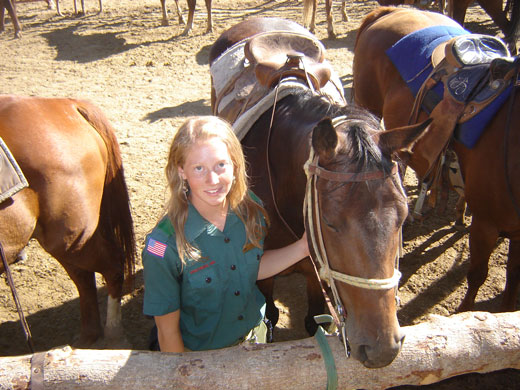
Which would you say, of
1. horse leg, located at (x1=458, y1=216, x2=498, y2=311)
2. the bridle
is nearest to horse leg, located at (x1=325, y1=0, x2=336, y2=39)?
horse leg, located at (x1=458, y1=216, x2=498, y2=311)

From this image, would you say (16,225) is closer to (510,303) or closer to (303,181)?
(303,181)

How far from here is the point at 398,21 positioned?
12.0ft

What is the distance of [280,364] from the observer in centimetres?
121

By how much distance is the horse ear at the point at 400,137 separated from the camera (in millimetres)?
1311

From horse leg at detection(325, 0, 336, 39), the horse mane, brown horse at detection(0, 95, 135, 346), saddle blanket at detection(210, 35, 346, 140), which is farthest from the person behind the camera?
horse leg at detection(325, 0, 336, 39)

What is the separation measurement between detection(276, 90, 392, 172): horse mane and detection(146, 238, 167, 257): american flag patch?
682 mm

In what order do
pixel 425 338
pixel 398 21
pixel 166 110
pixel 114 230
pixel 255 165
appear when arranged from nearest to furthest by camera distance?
pixel 425 338 < pixel 255 165 < pixel 114 230 < pixel 398 21 < pixel 166 110

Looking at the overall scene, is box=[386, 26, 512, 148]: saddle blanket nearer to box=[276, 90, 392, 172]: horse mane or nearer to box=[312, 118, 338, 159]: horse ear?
box=[276, 90, 392, 172]: horse mane

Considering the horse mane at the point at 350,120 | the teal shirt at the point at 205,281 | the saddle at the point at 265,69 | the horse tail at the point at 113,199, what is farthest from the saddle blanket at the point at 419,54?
the horse tail at the point at 113,199

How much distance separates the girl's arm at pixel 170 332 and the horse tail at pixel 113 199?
4.15 feet

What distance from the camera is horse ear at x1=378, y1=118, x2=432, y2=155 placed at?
1.31m

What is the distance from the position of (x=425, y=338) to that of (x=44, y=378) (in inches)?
45.5

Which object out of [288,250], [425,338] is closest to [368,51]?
[288,250]

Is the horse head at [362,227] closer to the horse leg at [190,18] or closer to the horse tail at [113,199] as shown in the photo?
the horse tail at [113,199]
